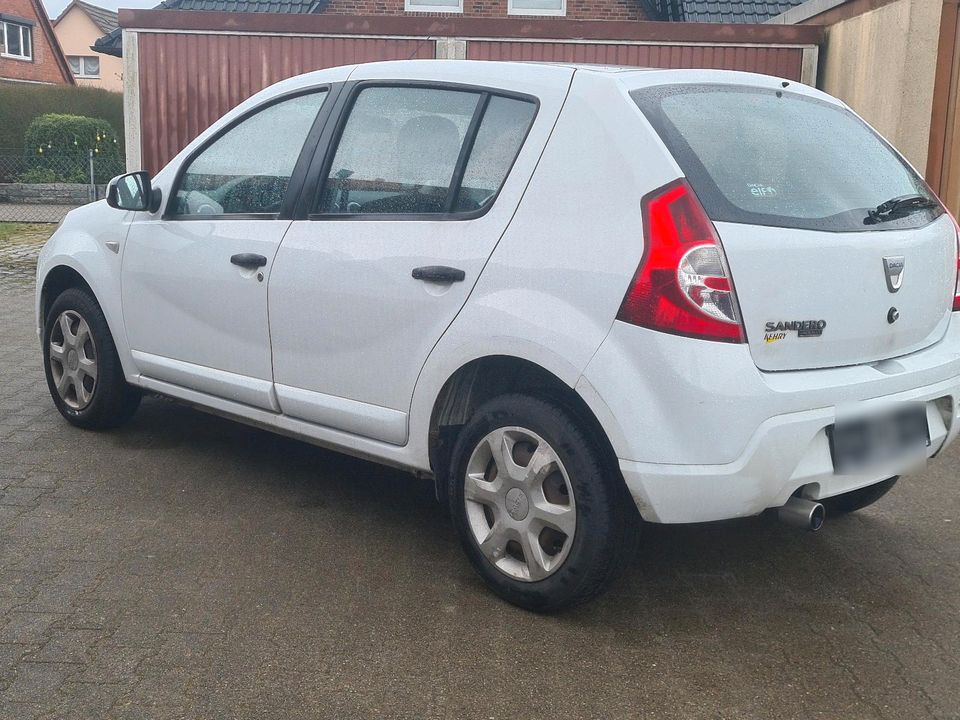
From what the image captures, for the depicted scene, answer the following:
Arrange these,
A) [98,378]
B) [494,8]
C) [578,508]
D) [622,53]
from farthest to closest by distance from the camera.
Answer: [494,8] < [622,53] < [98,378] < [578,508]

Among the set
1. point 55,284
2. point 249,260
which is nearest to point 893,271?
point 249,260

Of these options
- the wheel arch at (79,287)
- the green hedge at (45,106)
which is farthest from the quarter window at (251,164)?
the green hedge at (45,106)

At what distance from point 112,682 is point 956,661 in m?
2.48

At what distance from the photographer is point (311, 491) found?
4973mm

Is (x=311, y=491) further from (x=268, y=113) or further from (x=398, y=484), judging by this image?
(x=268, y=113)

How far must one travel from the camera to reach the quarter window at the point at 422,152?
3809 millimetres

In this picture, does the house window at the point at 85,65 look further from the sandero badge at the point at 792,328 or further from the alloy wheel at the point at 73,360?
the sandero badge at the point at 792,328

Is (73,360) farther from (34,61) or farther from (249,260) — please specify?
(34,61)

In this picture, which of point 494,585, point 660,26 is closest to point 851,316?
point 494,585

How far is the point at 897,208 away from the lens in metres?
3.76

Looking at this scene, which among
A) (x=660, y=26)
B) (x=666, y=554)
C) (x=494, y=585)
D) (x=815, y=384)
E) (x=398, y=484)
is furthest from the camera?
(x=660, y=26)

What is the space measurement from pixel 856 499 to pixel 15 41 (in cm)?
4801

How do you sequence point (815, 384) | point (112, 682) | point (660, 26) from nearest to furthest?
point (112, 682) → point (815, 384) → point (660, 26)

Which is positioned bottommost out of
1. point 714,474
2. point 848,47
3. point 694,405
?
point 714,474
